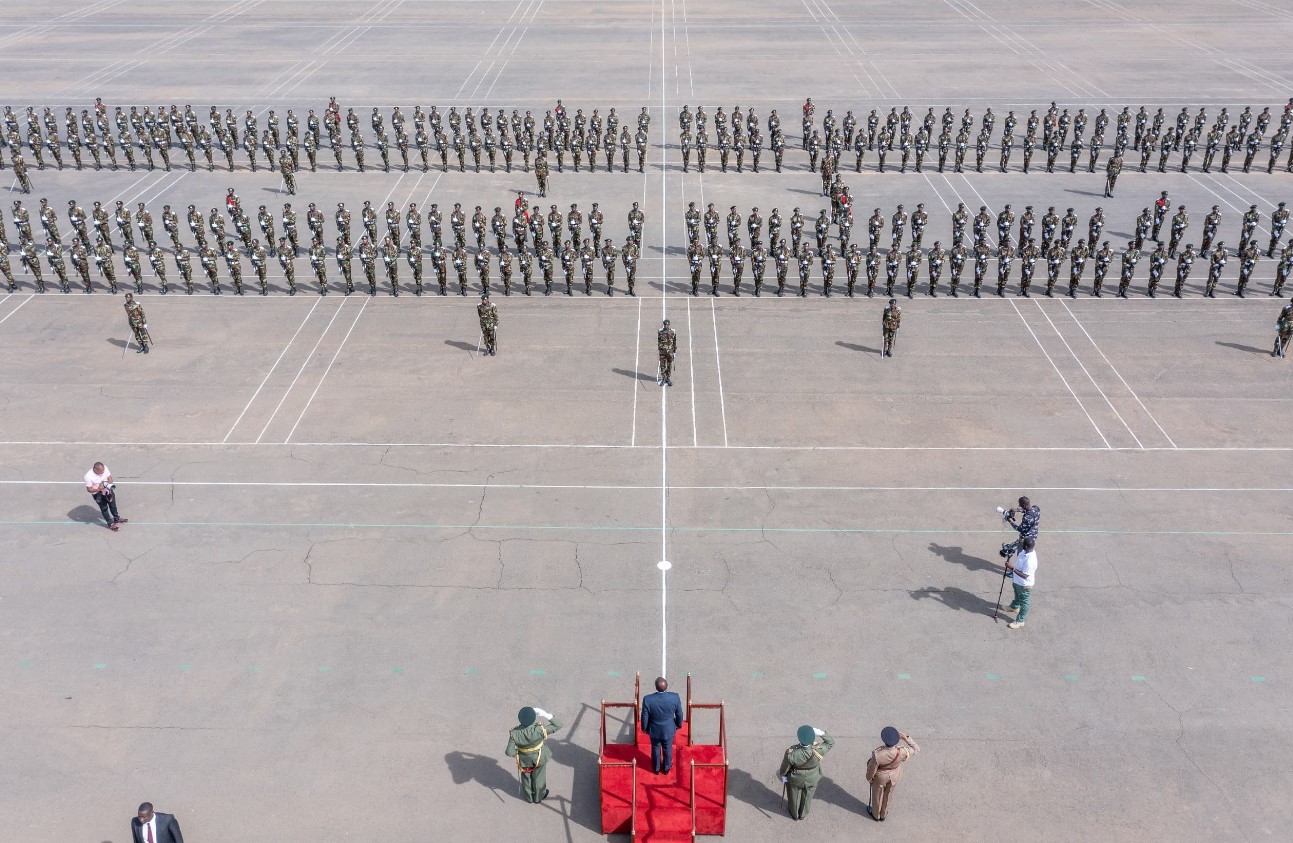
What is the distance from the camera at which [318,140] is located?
35812 mm

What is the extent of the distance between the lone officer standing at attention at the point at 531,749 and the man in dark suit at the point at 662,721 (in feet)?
3.76

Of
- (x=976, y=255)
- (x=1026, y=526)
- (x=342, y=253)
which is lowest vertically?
(x=1026, y=526)

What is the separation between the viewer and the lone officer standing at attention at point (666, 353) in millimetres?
20438

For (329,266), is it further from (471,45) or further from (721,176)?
(471,45)

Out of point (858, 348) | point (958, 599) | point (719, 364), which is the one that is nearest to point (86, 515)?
point (719, 364)

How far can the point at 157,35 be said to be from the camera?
57.7 meters

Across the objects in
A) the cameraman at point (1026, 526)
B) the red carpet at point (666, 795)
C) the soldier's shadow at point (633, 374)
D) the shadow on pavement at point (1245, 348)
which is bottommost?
the red carpet at point (666, 795)

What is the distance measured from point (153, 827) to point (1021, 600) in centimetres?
1184

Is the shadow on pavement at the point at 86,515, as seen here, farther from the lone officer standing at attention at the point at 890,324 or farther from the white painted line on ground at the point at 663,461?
the lone officer standing at attention at the point at 890,324

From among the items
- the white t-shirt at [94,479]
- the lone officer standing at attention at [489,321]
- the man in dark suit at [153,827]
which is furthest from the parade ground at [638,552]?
the man in dark suit at [153,827]

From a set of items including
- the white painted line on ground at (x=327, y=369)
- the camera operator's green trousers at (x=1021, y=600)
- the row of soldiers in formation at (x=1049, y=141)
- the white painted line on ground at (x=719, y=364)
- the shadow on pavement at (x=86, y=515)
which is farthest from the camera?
the row of soldiers in formation at (x=1049, y=141)

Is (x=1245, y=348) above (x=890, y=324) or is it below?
below

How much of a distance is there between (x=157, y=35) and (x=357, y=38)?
12.4 meters

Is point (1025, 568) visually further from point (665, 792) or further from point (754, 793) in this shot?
point (665, 792)
